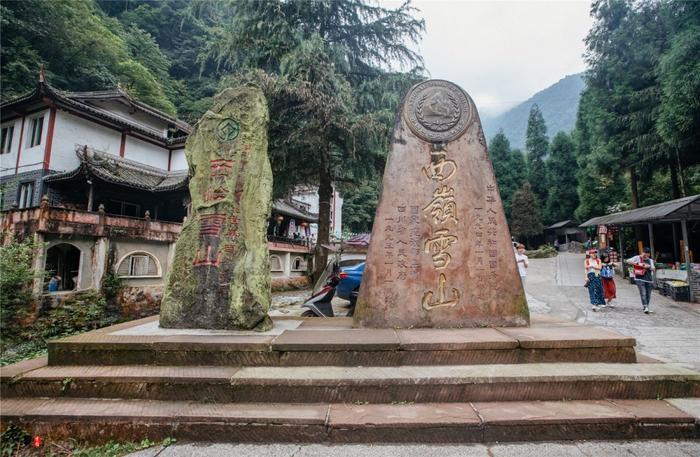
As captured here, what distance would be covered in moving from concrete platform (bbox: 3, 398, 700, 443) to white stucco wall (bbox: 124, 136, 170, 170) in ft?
61.7

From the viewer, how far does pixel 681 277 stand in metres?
10.5

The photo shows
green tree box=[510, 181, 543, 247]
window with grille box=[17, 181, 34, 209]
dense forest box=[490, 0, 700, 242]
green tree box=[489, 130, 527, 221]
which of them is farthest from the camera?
green tree box=[489, 130, 527, 221]

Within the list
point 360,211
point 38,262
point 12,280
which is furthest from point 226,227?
point 360,211

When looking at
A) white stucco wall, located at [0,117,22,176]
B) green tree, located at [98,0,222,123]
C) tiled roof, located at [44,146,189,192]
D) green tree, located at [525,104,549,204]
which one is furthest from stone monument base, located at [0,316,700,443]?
green tree, located at [525,104,549,204]

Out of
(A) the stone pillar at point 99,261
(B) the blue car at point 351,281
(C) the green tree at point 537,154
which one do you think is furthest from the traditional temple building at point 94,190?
(C) the green tree at point 537,154

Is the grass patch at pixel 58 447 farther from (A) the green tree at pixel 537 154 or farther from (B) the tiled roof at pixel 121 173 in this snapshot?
(A) the green tree at pixel 537 154

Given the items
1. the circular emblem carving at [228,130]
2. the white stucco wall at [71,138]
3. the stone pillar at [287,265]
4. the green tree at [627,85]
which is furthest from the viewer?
the stone pillar at [287,265]

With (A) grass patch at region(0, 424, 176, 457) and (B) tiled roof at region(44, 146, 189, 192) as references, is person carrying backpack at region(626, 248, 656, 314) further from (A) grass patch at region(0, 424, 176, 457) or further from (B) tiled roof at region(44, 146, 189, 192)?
(B) tiled roof at region(44, 146, 189, 192)

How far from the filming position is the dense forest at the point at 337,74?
422 inches

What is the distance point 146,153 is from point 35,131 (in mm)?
4691

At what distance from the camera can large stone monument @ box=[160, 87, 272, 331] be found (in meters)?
3.95

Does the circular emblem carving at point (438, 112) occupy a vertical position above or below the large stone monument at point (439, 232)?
above

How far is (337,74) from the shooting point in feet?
36.8

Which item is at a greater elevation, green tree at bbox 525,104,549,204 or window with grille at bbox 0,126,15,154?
green tree at bbox 525,104,549,204
